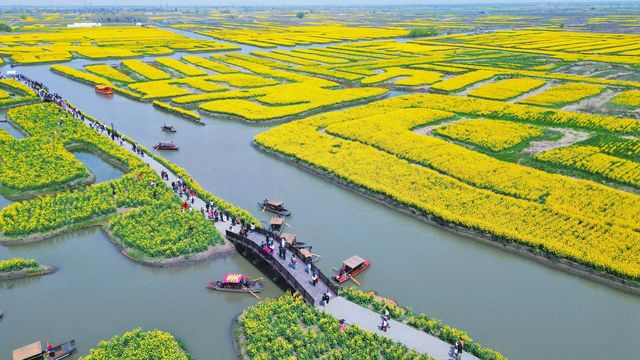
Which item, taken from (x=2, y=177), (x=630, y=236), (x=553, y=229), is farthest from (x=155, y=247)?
(x=630, y=236)

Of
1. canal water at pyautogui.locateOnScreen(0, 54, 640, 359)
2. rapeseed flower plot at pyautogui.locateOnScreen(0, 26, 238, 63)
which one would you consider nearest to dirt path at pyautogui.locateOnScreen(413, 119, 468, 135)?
canal water at pyautogui.locateOnScreen(0, 54, 640, 359)

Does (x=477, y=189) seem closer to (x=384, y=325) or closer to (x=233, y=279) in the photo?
(x=384, y=325)

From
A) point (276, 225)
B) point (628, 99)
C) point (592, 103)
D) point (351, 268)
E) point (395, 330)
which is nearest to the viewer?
point (395, 330)

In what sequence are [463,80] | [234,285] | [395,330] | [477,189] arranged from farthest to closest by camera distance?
[463,80] → [477,189] → [234,285] → [395,330]

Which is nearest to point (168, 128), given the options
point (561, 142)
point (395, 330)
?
point (395, 330)

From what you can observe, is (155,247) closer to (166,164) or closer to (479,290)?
(166,164)
